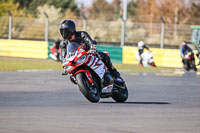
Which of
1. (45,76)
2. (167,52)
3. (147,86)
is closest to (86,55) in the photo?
(147,86)

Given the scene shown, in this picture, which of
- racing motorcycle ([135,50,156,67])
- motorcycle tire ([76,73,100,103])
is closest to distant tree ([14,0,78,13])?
racing motorcycle ([135,50,156,67])

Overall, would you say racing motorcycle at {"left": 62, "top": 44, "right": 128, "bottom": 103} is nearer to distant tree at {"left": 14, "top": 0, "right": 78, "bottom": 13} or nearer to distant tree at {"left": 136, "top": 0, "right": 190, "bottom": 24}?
distant tree at {"left": 136, "top": 0, "right": 190, "bottom": 24}

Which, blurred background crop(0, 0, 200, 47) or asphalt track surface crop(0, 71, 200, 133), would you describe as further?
blurred background crop(0, 0, 200, 47)

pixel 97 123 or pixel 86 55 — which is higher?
pixel 86 55

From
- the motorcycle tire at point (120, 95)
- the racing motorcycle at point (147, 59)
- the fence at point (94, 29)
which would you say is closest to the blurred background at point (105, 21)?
the fence at point (94, 29)

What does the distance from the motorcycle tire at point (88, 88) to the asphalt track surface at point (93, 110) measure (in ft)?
0.45

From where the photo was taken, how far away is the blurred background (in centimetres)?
3231

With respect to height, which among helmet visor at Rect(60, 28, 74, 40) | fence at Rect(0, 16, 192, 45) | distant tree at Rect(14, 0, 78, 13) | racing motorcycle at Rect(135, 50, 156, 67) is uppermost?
helmet visor at Rect(60, 28, 74, 40)

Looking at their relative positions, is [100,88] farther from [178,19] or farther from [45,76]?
[178,19]

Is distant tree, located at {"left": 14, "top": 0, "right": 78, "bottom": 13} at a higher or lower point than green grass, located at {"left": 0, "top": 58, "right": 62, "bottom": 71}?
higher

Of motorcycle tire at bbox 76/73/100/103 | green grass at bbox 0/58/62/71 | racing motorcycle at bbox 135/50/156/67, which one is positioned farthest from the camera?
racing motorcycle at bbox 135/50/156/67

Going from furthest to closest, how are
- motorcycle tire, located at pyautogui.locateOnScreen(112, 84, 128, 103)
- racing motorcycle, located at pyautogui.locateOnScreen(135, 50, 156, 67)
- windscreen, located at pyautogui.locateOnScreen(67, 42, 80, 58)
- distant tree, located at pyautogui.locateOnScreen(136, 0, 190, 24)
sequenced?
distant tree, located at pyautogui.locateOnScreen(136, 0, 190, 24) < racing motorcycle, located at pyautogui.locateOnScreen(135, 50, 156, 67) < motorcycle tire, located at pyautogui.locateOnScreen(112, 84, 128, 103) < windscreen, located at pyautogui.locateOnScreen(67, 42, 80, 58)

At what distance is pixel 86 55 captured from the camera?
10.0 metres

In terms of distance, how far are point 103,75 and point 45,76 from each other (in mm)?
7376
